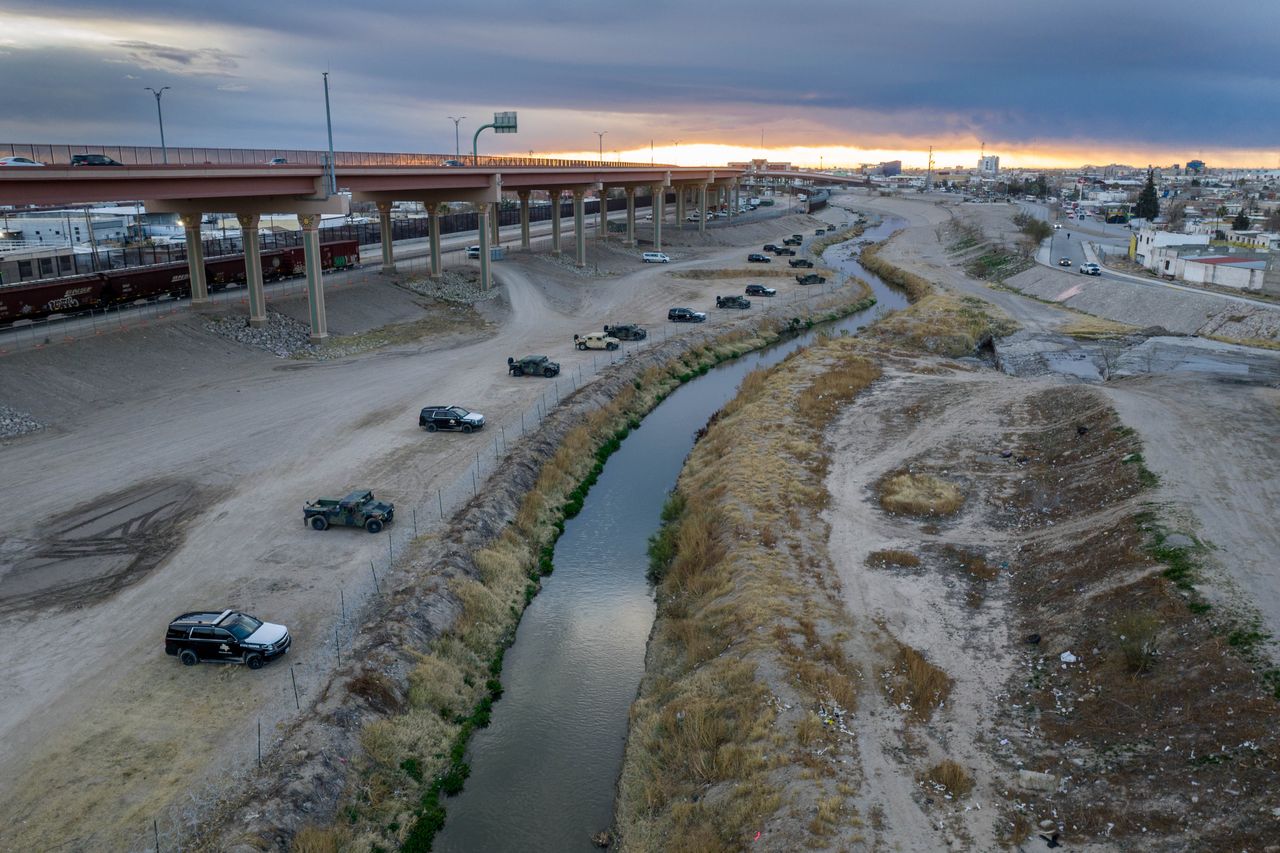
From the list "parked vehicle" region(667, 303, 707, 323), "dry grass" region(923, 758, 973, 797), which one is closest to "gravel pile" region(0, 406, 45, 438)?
"dry grass" region(923, 758, 973, 797)

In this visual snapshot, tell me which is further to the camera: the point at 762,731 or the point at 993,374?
the point at 993,374

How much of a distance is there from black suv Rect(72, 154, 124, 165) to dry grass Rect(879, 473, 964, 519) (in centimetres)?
4324

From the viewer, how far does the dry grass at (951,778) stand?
61.6ft

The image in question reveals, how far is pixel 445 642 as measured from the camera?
81.7 ft

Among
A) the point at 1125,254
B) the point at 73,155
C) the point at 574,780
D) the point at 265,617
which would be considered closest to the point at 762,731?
the point at 574,780

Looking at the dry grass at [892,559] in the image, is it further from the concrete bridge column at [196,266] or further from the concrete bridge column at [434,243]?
the concrete bridge column at [434,243]

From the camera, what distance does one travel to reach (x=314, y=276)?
192ft

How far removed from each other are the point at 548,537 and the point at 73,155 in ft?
113

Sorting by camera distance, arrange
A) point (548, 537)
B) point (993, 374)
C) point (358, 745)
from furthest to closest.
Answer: point (993, 374)
point (548, 537)
point (358, 745)

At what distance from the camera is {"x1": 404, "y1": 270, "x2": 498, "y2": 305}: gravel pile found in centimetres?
7700

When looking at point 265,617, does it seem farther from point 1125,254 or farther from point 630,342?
point 1125,254

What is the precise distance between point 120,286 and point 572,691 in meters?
49.2

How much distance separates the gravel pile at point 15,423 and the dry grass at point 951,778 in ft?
134

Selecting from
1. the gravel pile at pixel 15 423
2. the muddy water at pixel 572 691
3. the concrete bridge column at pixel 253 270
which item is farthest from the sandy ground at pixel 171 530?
the muddy water at pixel 572 691
